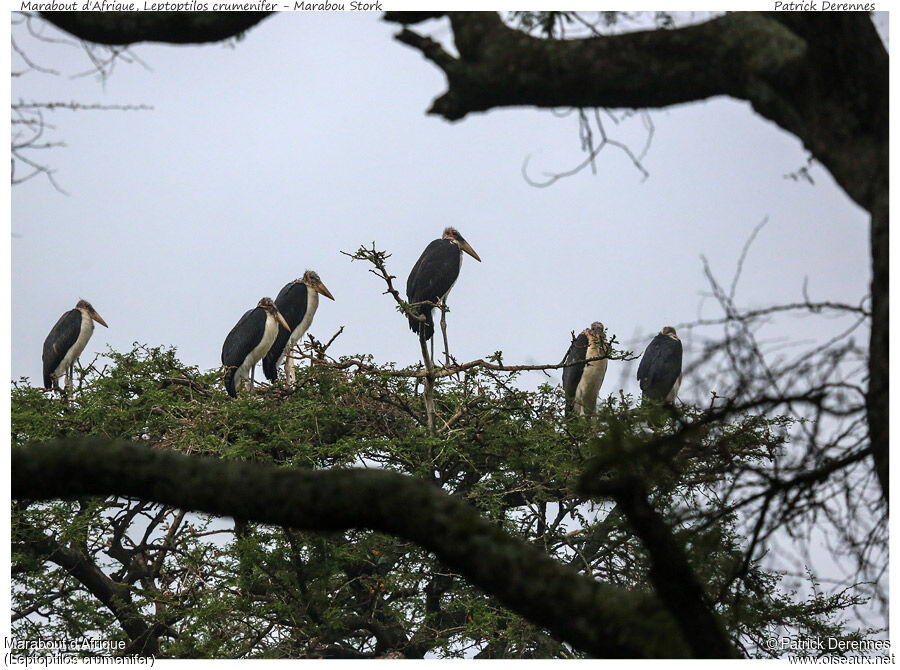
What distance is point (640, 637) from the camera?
2299 millimetres

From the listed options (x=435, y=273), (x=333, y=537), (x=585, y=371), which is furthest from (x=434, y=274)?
(x=333, y=537)

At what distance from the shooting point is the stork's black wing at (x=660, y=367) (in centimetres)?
1198

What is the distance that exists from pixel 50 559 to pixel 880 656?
6941 mm

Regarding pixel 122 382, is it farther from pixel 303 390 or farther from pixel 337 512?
pixel 337 512

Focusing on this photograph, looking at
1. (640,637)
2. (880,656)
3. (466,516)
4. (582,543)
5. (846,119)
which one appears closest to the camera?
(640,637)

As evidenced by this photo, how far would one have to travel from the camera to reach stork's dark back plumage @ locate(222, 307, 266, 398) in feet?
44.0

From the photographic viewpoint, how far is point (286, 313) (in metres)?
14.7

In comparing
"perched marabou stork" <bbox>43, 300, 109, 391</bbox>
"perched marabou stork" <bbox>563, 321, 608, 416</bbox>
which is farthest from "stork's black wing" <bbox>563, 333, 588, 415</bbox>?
"perched marabou stork" <bbox>43, 300, 109, 391</bbox>

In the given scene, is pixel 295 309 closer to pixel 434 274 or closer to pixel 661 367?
pixel 434 274

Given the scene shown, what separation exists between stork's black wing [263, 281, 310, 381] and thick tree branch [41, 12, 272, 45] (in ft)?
35.4

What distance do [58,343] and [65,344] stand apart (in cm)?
10

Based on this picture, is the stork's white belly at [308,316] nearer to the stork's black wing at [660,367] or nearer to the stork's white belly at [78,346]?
the stork's white belly at [78,346]

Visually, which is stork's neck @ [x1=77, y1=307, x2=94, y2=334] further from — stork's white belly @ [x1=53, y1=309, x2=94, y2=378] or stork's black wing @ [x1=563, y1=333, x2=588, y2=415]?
stork's black wing @ [x1=563, y1=333, x2=588, y2=415]

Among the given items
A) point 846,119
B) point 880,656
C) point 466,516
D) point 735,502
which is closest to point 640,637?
point 466,516
